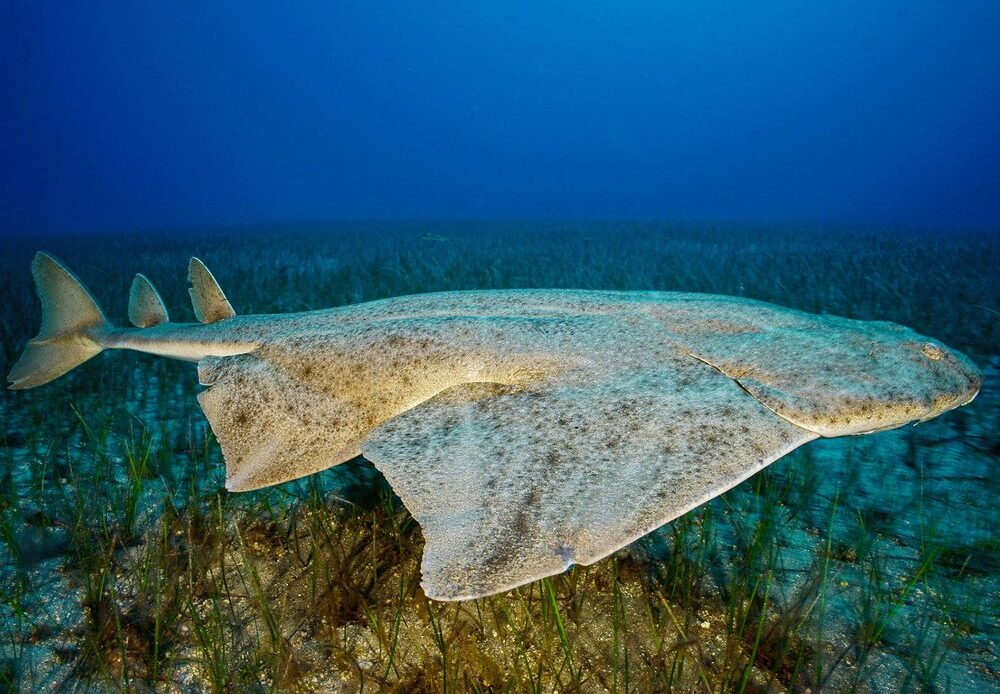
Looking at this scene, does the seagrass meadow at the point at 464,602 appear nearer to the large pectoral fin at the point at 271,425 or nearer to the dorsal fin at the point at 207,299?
the large pectoral fin at the point at 271,425

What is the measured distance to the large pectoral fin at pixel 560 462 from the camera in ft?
4.66

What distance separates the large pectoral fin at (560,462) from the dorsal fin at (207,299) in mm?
1936

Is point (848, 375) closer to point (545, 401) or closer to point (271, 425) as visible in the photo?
point (545, 401)

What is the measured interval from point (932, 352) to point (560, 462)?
166cm

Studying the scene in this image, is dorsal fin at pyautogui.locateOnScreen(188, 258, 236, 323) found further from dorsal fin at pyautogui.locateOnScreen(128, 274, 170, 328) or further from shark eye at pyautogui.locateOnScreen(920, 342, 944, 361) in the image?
shark eye at pyautogui.locateOnScreen(920, 342, 944, 361)

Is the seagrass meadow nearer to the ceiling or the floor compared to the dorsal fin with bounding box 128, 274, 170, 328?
nearer to the floor

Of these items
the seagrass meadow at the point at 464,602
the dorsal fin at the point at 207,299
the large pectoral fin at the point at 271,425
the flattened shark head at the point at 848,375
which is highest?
the dorsal fin at the point at 207,299

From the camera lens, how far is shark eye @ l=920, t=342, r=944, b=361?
2119mm

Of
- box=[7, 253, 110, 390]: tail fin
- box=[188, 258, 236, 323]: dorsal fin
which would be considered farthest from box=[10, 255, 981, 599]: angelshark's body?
box=[7, 253, 110, 390]: tail fin

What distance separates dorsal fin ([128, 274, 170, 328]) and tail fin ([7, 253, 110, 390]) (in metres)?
0.25

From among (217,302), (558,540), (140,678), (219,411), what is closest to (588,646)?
(558,540)

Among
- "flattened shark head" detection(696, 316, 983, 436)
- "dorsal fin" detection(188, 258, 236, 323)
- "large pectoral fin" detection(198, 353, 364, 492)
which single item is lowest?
"large pectoral fin" detection(198, 353, 364, 492)

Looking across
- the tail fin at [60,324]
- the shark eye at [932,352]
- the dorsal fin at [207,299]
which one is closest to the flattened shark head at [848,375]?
the shark eye at [932,352]

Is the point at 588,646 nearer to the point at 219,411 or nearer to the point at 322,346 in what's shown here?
the point at 322,346
